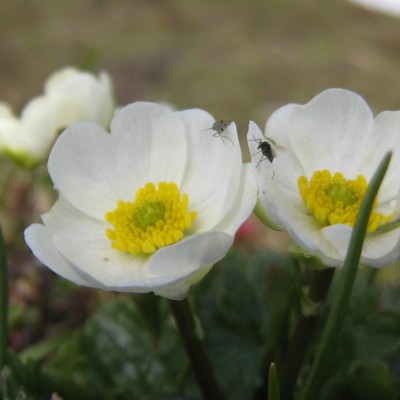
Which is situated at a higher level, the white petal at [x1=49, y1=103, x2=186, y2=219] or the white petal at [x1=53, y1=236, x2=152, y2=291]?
the white petal at [x1=49, y1=103, x2=186, y2=219]

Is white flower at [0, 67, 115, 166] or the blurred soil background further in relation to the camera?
the blurred soil background

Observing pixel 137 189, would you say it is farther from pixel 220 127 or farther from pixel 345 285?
pixel 345 285

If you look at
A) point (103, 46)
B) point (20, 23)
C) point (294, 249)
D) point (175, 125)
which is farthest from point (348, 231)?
point (20, 23)

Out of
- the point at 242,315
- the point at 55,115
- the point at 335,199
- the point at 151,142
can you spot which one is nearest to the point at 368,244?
the point at 335,199

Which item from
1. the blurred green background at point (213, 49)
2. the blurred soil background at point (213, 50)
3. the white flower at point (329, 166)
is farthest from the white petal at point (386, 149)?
the blurred green background at point (213, 49)

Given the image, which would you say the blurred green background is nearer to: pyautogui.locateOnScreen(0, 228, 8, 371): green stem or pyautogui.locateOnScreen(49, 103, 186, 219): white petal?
pyautogui.locateOnScreen(49, 103, 186, 219): white petal

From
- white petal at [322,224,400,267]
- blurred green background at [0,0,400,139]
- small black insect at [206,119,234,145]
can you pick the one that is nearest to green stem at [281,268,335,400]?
white petal at [322,224,400,267]

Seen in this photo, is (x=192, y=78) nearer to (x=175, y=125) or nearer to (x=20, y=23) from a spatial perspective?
(x=20, y=23)
